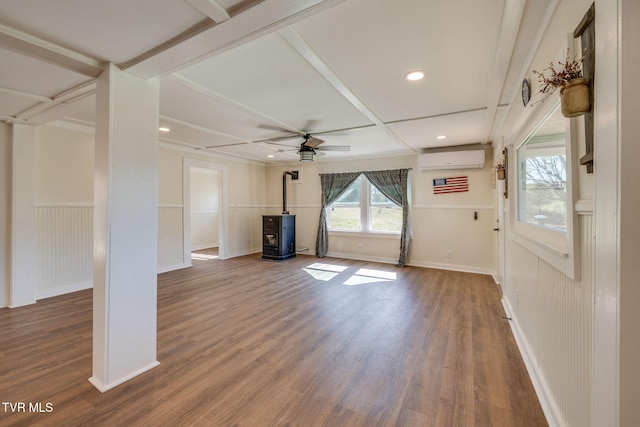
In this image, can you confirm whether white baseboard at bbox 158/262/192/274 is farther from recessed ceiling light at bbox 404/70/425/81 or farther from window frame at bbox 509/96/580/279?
window frame at bbox 509/96/580/279

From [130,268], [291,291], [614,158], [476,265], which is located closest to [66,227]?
[130,268]

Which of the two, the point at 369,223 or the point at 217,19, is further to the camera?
the point at 369,223

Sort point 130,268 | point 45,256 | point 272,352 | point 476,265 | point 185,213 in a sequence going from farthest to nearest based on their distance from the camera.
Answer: point 185,213 → point 476,265 → point 45,256 → point 272,352 → point 130,268

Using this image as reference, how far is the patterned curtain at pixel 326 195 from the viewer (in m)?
6.23

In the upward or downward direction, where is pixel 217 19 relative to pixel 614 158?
upward

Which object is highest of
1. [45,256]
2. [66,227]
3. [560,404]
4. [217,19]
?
[217,19]

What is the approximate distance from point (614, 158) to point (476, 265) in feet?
15.5

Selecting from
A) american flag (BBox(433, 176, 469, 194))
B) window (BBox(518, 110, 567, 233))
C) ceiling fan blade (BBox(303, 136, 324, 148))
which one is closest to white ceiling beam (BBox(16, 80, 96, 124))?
ceiling fan blade (BBox(303, 136, 324, 148))

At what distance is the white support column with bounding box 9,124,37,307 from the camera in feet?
10.6

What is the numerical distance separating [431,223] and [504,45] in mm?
3941

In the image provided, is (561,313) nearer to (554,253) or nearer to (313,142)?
(554,253)

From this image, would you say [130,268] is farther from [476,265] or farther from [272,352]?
[476,265]

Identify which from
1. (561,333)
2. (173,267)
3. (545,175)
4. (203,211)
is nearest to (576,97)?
(545,175)

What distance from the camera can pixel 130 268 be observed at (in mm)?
1884
